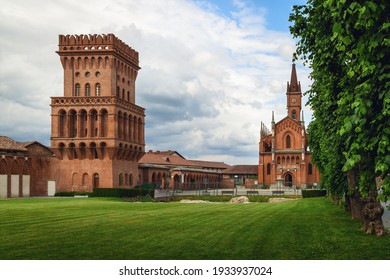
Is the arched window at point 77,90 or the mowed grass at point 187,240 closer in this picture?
the mowed grass at point 187,240

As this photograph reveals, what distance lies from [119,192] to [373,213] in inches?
1773

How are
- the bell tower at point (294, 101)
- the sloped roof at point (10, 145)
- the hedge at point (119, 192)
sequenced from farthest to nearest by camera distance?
the bell tower at point (294, 101) → the hedge at point (119, 192) → the sloped roof at point (10, 145)

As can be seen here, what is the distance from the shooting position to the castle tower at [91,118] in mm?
67625

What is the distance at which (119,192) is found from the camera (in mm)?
58625

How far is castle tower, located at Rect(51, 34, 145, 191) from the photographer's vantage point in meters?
67.6

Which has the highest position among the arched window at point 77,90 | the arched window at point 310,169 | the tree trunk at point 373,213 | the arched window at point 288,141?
the arched window at point 77,90

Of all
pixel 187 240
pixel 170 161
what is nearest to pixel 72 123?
pixel 170 161

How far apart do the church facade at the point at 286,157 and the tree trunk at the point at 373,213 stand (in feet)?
271

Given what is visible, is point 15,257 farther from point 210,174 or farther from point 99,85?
point 210,174

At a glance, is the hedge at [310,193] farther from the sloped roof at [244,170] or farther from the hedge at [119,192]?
the sloped roof at [244,170]

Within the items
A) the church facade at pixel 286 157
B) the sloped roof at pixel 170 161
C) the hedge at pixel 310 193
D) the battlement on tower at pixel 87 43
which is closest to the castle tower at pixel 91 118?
the battlement on tower at pixel 87 43

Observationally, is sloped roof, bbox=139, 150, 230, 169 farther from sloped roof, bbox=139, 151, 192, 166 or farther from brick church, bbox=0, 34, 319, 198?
brick church, bbox=0, 34, 319, 198

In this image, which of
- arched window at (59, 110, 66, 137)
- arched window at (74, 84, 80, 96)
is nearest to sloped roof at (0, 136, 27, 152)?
arched window at (59, 110, 66, 137)

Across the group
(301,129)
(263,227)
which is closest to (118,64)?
(301,129)
